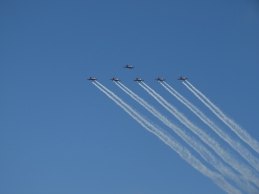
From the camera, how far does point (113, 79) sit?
82.4 meters

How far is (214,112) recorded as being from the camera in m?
73.6

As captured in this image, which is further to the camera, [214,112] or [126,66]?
[126,66]

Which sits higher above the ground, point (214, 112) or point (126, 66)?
point (126, 66)

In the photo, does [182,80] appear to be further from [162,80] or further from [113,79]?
[113,79]

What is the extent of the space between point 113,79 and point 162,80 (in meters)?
7.26

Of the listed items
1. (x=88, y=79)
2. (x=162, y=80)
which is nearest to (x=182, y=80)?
(x=162, y=80)

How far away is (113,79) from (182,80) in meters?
10.2

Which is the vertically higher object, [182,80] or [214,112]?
[182,80]

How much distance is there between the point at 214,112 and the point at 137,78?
1414 cm

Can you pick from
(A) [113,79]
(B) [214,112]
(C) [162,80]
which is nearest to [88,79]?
(A) [113,79]

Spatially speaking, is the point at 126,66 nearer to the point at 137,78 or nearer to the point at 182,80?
the point at 137,78

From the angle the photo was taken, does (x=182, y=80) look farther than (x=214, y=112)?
Yes

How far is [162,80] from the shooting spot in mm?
81125

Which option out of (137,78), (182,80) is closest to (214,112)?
(182,80)
